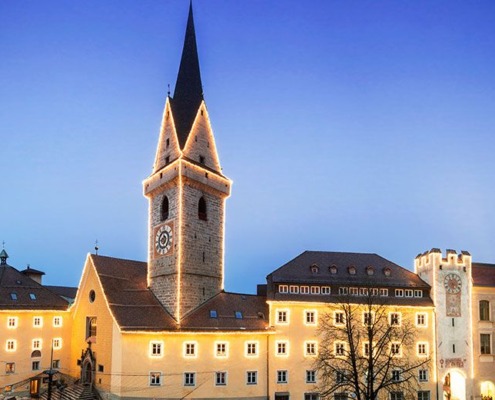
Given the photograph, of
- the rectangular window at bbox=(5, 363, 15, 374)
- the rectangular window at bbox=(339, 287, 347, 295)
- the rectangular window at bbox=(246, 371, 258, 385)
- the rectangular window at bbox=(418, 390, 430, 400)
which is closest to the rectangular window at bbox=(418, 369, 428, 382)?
the rectangular window at bbox=(418, 390, 430, 400)

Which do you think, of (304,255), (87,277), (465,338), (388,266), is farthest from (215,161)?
(465,338)

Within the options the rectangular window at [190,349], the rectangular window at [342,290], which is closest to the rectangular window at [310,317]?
the rectangular window at [342,290]

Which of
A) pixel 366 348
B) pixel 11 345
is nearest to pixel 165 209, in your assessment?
pixel 11 345

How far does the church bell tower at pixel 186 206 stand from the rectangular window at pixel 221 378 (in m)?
5.99

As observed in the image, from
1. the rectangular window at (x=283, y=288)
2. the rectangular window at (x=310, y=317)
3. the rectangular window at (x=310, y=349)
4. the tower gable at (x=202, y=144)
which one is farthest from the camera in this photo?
the tower gable at (x=202, y=144)

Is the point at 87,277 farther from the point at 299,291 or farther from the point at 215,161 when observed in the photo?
the point at 299,291

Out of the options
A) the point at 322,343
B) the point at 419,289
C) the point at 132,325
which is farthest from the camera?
the point at 419,289

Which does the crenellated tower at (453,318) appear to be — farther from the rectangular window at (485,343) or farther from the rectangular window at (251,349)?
the rectangular window at (251,349)

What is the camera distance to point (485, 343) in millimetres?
50875

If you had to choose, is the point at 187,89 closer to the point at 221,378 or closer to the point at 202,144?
the point at 202,144

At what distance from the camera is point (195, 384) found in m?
44.8

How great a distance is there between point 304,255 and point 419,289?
1161 centimetres

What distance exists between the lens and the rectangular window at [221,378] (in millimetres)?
45344

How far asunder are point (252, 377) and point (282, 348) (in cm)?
369
